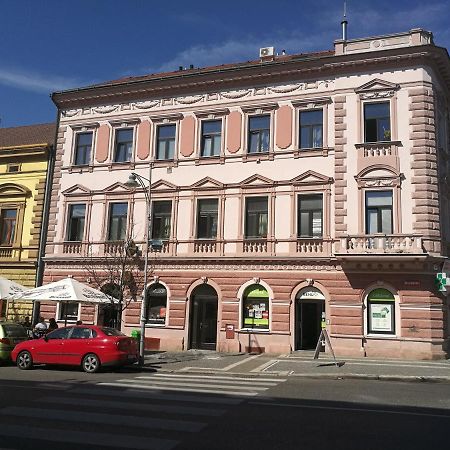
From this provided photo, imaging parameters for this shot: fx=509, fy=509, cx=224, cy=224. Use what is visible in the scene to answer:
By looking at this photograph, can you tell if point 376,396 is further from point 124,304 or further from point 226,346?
point 124,304

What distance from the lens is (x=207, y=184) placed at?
81.7 ft

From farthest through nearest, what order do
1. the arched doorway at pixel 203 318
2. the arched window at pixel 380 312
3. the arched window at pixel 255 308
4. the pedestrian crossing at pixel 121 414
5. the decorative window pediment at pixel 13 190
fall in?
1. the decorative window pediment at pixel 13 190
2. the arched doorway at pixel 203 318
3. the arched window at pixel 255 308
4. the arched window at pixel 380 312
5. the pedestrian crossing at pixel 121 414

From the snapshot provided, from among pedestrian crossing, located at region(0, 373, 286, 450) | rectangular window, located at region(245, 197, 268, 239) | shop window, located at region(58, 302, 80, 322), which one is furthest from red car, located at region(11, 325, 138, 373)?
shop window, located at region(58, 302, 80, 322)

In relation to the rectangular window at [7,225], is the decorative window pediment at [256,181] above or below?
above

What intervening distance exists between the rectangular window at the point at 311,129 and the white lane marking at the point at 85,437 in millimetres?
18320

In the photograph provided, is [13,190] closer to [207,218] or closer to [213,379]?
[207,218]

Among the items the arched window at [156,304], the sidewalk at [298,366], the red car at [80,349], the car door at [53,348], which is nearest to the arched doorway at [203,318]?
the arched window at [156,304]

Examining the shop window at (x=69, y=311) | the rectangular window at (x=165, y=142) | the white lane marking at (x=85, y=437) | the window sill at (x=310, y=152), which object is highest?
the rectangular window at (x=165, y=142)

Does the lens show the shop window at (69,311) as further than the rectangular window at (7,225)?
No

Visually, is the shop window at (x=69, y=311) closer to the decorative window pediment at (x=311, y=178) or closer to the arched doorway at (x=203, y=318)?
the arched doorway at (x=203, y=318)

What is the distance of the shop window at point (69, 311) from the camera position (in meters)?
26.5

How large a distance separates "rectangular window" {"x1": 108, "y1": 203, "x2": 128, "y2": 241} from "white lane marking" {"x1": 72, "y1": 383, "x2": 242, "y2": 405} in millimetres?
14314

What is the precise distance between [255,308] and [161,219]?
6.66 m

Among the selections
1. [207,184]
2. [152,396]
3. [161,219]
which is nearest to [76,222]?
[161,219]
